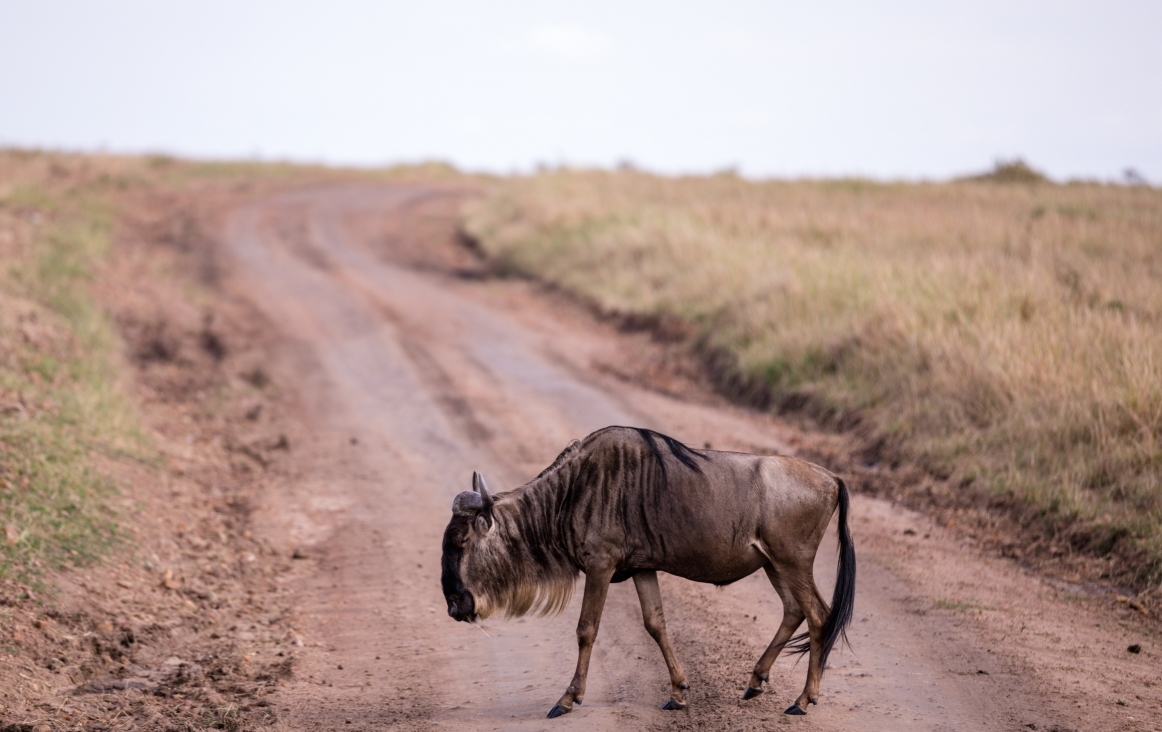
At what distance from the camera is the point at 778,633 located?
6293 millimetres

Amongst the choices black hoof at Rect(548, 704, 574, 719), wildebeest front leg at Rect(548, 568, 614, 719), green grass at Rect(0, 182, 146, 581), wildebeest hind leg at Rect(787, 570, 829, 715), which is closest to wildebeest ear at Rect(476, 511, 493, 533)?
wildebeest front leg at Rect(548, 568, 614, 719)

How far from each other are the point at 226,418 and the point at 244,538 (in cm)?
414

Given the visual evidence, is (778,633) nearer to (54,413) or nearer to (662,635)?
(662,635)

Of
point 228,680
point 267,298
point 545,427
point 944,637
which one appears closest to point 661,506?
point 944,637

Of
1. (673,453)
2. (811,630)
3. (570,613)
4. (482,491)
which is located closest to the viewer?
(482,491)

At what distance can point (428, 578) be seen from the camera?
9117mm

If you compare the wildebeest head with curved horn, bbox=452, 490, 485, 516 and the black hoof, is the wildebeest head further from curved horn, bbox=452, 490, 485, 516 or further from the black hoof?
the black hoof

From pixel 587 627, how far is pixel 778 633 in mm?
1171

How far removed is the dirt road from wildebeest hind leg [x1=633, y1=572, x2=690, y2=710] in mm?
106

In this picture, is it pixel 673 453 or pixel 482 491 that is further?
pixel 673 453

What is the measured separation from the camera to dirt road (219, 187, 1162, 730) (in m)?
6.36

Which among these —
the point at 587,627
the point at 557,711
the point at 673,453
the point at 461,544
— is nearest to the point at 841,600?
the point at 673,453

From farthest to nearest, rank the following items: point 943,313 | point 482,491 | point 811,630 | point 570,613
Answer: point 943,313, point 570,613, point 811,630, point 482,491

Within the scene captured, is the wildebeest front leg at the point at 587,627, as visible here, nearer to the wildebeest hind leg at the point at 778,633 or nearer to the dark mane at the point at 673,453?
the dark mane at the point at 673,453
